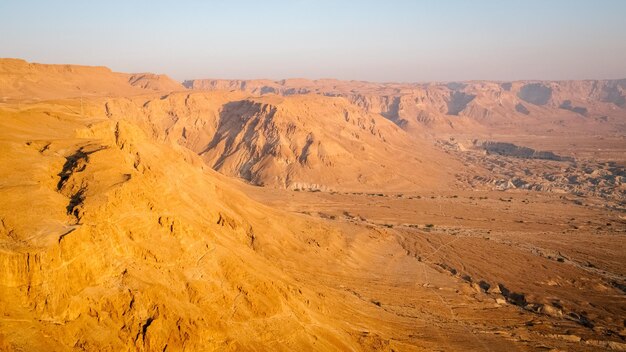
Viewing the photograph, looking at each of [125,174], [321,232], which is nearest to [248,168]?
[321,232]

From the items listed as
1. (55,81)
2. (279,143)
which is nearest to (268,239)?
(279,143)

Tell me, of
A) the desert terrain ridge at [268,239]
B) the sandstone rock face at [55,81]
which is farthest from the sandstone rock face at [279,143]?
the sandstone rock face at [55,81]

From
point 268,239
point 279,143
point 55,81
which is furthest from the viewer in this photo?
point 55,81

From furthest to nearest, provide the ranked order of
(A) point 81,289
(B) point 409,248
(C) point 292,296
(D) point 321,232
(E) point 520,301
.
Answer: (B) point 409,248
(D) point 321,232
(E) point 520,301
(C) point 292,296
(A) point 81,289

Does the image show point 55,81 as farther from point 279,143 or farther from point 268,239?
point 268,239

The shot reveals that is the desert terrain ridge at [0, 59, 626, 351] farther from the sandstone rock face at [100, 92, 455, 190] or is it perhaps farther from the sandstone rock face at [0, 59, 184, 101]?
the sandstone rock face at [0, 59, 184, 101]

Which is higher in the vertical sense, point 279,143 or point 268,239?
point 279,143

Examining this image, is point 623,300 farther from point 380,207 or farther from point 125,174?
point 125,174

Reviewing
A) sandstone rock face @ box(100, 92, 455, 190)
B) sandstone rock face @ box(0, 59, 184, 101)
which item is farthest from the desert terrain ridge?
sandstone rock face @ box(0, 59, 184, 101)

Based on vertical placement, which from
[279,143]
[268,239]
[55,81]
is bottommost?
[268,239]
